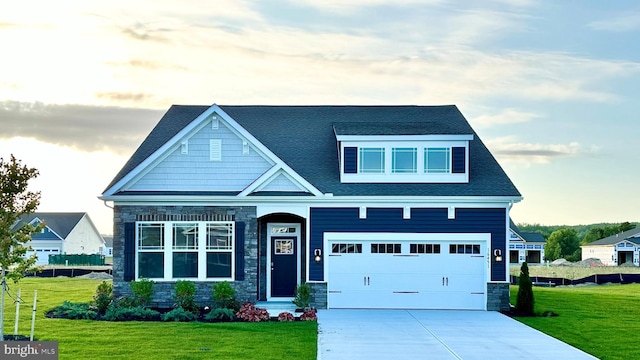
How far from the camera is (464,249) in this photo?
23.1m

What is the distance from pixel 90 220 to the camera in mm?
83062

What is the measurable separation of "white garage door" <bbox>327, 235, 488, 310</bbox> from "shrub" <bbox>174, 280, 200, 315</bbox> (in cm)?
397

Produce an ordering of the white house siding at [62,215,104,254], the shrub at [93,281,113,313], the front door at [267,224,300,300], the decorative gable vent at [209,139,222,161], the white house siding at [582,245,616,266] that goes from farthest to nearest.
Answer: the white house siding at [582,245,616,266], the white house siding at [62,215,104,254], the front door at [267,224,300,300], the decorative gable vent at [209,139,222,161], the shrub at [93,281,113,313]

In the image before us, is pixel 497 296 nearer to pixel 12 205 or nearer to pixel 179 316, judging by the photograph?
pixel 179 316

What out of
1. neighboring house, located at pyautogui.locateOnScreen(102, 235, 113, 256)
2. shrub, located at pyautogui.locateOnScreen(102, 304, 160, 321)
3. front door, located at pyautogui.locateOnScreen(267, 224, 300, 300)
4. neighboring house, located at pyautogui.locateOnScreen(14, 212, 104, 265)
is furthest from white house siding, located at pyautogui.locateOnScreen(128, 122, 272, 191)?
neighboring house, located at pyautogui.locateOnScreen(102, 235, 113, 256)

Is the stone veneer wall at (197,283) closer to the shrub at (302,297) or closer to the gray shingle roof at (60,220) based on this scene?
the shrub at (302,297)

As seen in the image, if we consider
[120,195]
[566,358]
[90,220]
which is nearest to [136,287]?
[120,195]

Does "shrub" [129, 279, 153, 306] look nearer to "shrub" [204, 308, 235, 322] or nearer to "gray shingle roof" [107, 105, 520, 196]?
"shrub" [204, 308, 235, 322]

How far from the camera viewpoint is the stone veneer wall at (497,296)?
22766 millimetres

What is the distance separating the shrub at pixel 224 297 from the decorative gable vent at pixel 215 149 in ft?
12.5

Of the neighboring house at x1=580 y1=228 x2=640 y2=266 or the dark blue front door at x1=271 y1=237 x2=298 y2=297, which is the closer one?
the dark blue front door at x1=271 y1=237 x2=298 y2=297

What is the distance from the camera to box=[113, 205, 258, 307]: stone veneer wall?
888 inches

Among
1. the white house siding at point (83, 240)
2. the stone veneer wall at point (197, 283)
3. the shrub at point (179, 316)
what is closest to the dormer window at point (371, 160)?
the stone veneer wall at point (197, 283)

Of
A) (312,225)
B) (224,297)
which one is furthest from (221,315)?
(312,225)
